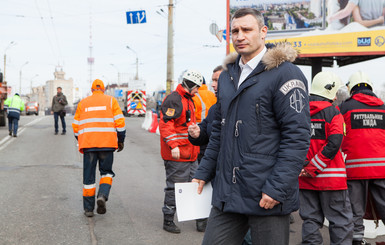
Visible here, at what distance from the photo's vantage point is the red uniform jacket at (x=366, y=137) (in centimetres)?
424

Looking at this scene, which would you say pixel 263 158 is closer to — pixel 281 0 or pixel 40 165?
pixel 40 165

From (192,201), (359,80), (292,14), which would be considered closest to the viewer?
(192,201)

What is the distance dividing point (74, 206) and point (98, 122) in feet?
4.70

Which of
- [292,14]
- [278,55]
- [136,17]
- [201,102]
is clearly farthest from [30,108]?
[278,55]

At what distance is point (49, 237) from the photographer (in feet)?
15.3

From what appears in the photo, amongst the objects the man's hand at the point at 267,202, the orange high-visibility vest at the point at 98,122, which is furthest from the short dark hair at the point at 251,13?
the orange high-visibility vest at the point at 98,122

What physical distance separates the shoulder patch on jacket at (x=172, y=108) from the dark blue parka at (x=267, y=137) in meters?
2.47

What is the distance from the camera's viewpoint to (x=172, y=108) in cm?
492

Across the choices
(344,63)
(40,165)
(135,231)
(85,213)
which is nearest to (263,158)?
(135,231)

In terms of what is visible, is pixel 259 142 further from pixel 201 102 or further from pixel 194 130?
pixel 201 102

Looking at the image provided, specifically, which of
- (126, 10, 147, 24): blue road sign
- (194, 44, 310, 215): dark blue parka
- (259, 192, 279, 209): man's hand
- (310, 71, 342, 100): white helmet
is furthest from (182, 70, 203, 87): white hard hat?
(126, 10, 147, 24): blue road sign

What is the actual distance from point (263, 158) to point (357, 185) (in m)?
2.43

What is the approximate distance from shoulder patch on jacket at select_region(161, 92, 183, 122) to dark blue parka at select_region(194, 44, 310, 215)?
247cm

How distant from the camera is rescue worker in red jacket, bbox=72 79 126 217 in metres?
5.51
